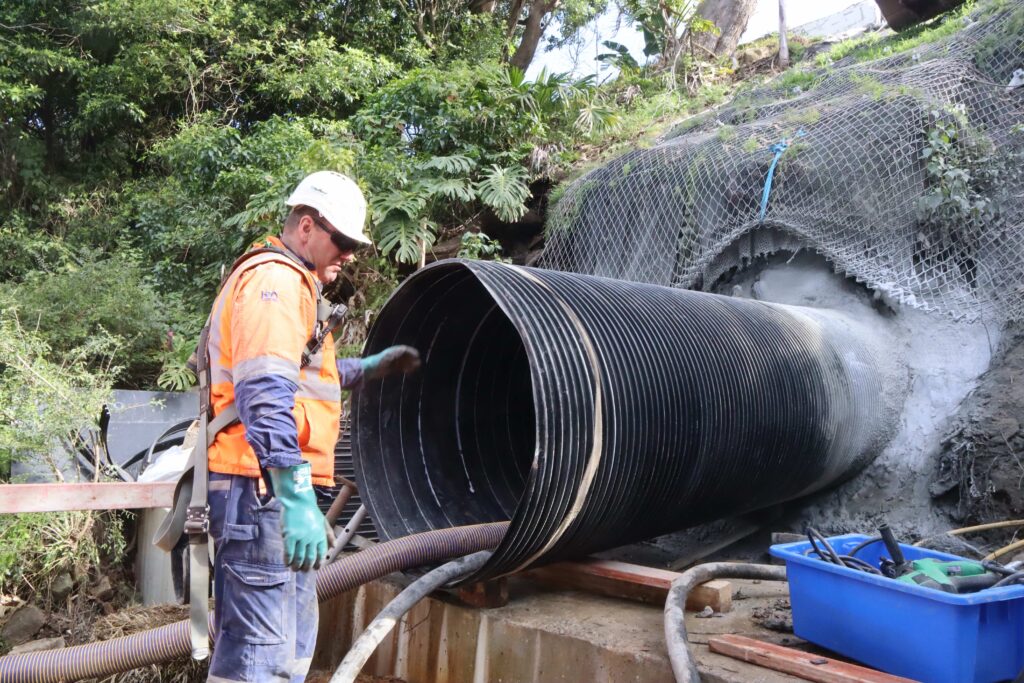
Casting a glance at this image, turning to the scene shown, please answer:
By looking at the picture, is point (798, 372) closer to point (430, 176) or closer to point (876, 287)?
point (876, 287)

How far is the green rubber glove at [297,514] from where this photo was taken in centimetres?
205

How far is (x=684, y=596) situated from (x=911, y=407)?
291 centimetres

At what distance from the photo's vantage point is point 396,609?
2760 millimetres

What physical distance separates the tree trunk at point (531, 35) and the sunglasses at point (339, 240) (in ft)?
38.9

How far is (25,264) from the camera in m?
10.4

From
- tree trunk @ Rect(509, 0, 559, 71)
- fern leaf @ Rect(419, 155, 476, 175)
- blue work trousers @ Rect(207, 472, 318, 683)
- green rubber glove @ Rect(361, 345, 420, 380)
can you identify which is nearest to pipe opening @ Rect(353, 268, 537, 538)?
green rubber glove @ Rect(361, 345, 420, 380)

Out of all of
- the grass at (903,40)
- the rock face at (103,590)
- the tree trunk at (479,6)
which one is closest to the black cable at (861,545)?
the rock face at (103,590)

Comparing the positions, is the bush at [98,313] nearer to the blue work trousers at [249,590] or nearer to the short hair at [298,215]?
the short hair at [298,215]

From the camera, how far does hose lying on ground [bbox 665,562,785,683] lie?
2414mm

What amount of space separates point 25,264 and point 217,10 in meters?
4.60

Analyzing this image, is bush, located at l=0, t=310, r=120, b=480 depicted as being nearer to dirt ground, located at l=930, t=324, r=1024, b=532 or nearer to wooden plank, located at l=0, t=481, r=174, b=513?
wooden plank, located at l=0, t=481, r=174, b=513

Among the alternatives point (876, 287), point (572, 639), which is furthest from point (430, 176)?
point (572, 639)

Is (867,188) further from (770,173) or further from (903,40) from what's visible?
(903,40)

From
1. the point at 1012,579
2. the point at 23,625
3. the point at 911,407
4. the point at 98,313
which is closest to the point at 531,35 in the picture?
the point at 98,313
